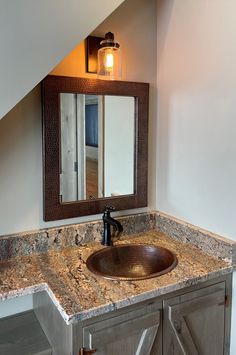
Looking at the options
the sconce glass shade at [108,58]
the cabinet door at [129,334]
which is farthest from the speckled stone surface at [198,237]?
the sconce glass shade at [108,58]

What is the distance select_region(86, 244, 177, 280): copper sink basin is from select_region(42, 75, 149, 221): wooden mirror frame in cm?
24

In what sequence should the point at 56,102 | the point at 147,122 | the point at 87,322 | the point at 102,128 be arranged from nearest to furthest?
the point at 87,322 → the point at 56,102 → the point at 102,128 → the point at 147,122

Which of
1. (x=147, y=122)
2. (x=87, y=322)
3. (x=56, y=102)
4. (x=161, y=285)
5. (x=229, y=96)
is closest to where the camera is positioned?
(x=87, y=322)

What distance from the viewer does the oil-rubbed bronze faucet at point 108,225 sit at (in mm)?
1728

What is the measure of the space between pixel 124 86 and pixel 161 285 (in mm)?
1051

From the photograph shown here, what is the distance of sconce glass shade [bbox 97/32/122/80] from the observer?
1.65 meters

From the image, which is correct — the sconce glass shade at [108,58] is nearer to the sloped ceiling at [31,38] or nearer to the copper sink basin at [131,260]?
Answer: the sloped ceiling at [31,38]

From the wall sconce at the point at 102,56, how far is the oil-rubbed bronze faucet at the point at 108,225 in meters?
0.71

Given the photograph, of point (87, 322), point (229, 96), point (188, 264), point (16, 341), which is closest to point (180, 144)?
point (229, 96)

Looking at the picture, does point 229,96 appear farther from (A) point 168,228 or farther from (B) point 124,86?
(A) point 168,228

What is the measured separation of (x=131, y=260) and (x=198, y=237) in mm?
380

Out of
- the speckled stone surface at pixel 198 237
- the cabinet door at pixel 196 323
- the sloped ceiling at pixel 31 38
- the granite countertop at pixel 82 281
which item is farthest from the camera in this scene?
the speckled stone surface at pixel 198 237

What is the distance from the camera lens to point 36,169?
1624mm

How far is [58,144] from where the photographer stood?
1620mm
